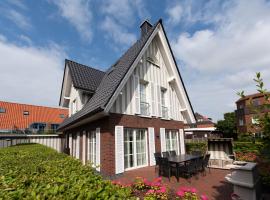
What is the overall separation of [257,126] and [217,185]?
197 inches

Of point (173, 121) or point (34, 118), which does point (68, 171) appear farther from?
point (34, 118)

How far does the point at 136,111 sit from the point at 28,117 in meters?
30.4

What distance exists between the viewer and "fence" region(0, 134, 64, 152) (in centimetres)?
1973

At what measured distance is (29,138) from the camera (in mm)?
21141

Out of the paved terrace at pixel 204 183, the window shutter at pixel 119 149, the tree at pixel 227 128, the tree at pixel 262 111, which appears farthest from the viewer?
the tree at pixel 227 128

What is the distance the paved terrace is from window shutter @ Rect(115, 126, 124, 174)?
391 millimetres

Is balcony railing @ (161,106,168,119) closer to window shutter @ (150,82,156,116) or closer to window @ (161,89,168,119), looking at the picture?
window @ (161,89,168,119)

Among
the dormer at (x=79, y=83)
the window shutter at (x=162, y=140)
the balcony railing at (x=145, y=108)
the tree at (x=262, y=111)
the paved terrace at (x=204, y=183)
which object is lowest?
the paved terrace at (x=204, y=183)

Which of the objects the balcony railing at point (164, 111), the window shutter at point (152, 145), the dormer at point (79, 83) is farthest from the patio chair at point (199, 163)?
the dormer at point (79, 83)

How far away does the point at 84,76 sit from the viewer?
12.8m

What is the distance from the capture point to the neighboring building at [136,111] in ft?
26.3

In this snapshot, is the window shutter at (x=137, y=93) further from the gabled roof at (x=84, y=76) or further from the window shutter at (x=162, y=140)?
the gabled roof at (x=84, y=76)

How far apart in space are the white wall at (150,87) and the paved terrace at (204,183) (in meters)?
3.09

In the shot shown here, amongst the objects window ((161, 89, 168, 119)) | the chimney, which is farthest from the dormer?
the chimney
